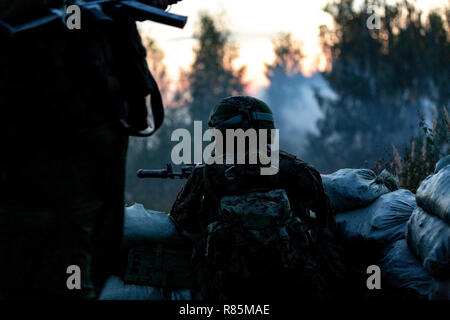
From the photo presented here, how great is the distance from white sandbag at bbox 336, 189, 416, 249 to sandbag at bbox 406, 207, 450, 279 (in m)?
0.20

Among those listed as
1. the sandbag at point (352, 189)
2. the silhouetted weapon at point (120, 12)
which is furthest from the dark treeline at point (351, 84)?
A: the silhouetted weapon at point (120, 12)

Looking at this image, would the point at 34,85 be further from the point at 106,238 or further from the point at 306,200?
the point at 306,200

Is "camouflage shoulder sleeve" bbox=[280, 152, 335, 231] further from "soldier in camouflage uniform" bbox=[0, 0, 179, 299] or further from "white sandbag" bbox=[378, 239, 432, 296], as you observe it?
"soldier in camouflage uniform" bbox=[0, 0, 179, 299]

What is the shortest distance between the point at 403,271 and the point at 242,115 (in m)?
1.15

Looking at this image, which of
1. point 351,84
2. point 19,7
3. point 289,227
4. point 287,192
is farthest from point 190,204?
point 351,84

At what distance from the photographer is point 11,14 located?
1.96m

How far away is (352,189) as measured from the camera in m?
3.64

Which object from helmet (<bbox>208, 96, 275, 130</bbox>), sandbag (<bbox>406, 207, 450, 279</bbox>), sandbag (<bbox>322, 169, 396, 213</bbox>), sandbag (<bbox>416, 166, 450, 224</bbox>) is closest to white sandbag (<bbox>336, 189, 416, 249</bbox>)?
sandbag (<bbox>322, 169, 396, 213</bbox>)

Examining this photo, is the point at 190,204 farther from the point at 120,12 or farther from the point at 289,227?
the point at 120,12

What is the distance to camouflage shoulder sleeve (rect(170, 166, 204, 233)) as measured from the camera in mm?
3135

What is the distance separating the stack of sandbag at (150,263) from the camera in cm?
313

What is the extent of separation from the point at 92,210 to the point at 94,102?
373 millimetres
